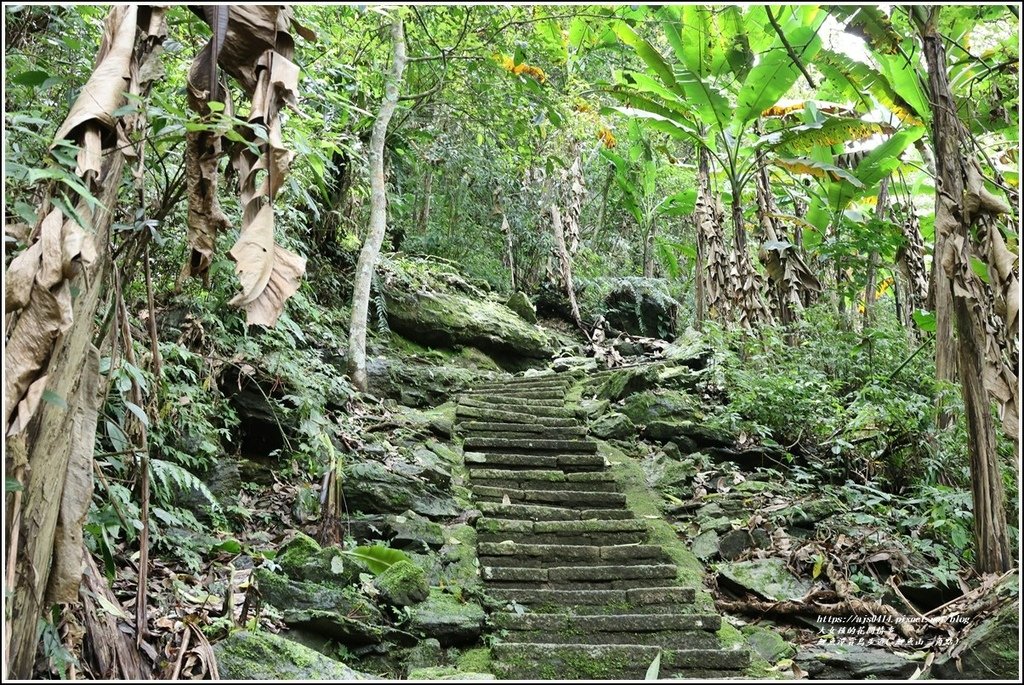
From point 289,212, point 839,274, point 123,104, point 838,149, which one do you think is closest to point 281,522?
point 289,212

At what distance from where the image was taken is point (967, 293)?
397 cm

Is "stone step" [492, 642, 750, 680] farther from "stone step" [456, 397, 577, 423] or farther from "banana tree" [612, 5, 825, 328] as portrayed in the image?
"banana tree" [612, 5, 825, 328]

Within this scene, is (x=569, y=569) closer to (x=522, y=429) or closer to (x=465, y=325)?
(x=522, y=429)

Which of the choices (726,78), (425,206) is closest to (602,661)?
(726,78)

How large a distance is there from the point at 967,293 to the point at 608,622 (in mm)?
2713

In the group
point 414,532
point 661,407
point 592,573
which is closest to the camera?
point 414,532

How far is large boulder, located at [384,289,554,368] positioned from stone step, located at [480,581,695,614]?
5.60 metres

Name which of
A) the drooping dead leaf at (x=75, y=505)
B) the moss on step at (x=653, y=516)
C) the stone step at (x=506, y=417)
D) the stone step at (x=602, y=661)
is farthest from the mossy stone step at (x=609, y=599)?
the stone step at (x=506, y=417)

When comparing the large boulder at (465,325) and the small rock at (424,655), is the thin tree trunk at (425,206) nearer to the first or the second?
the large boulder at (465,325)

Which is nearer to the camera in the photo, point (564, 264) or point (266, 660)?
point (266, 660)

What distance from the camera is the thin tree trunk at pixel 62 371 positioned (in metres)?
1.87

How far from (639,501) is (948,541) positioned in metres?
2.32

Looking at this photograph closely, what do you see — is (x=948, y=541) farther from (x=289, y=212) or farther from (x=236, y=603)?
(x=289, y=212)

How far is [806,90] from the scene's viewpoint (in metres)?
13.1
